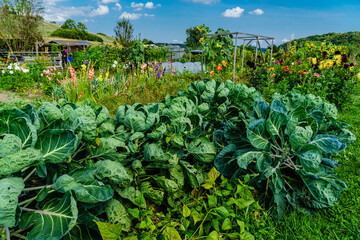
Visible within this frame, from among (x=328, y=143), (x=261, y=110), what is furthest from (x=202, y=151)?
(x=328, y=143)

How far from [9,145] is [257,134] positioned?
158 centimetres

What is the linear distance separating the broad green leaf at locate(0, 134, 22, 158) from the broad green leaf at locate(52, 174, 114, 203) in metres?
0.23

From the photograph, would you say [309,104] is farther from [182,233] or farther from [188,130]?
[182,233]

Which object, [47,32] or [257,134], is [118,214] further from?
[47,32]

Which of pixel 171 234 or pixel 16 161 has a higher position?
pixel 16 161

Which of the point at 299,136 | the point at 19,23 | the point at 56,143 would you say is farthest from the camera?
the point at 19,23

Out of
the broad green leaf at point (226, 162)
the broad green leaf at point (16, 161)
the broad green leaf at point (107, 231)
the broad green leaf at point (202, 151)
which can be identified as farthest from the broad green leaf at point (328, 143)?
the broad green leaf at point (16, 161)

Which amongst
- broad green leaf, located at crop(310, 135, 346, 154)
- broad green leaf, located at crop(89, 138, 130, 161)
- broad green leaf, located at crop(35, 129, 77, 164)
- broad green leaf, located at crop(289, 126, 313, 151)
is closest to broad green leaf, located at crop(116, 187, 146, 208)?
broad green leaf, located at crop(89, 138, 130, 161)

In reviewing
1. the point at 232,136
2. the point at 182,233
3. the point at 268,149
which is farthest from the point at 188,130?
the point at 182,233

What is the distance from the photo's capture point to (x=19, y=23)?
72.5ft

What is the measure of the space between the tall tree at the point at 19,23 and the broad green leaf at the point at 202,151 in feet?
81.3

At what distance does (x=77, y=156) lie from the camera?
62.6 inches

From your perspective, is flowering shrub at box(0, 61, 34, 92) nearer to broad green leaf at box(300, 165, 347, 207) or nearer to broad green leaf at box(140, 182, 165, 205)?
broad green leaf at box(140, 182, 165, 205)

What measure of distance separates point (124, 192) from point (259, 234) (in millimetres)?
1039
